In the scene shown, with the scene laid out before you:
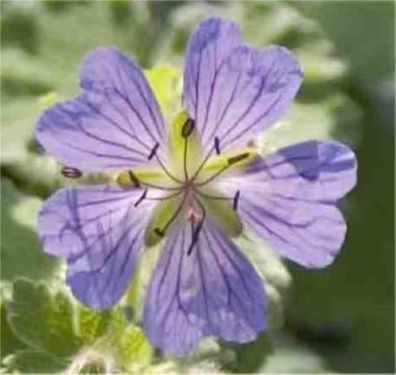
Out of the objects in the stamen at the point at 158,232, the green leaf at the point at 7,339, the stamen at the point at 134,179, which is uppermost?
the stamen at the point at 134,179

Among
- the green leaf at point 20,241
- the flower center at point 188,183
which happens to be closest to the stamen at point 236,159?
the flower center at point 188,183

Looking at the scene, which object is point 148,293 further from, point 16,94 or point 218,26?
point 16,94

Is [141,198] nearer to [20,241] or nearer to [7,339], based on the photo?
[7,339]

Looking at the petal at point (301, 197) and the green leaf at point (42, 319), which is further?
the green leaf at point (42, 319)

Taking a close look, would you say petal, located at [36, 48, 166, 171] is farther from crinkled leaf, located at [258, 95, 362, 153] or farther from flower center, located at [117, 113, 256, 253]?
crinkled leaf, located at [258, 95, 362, 153]

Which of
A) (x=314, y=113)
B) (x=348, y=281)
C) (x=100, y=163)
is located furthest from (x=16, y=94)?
(x=100, y=163)

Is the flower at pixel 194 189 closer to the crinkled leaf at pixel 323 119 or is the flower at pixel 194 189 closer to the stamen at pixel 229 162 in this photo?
the stamen at pixel 229 162

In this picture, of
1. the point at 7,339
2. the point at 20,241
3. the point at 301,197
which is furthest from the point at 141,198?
the point at 20,241

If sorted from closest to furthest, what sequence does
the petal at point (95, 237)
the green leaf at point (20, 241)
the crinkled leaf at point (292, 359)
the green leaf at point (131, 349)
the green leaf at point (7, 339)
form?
the petal at point (95, 237), the green leaf at point (131, 349), the green leaf at point (7, 339), the green leaf at point (20, 241), the crinkled leaf at point (292, 359)
